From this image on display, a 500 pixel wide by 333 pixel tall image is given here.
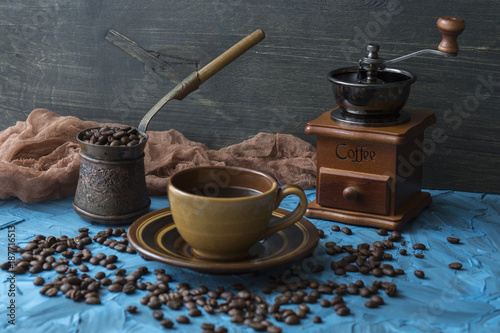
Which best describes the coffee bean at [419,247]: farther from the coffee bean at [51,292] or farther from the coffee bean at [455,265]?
the coffee bean at [51,292]

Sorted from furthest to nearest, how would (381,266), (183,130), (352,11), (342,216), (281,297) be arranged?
(183,130) → (352,11) → (342,216) → (381,266) → (281,297)

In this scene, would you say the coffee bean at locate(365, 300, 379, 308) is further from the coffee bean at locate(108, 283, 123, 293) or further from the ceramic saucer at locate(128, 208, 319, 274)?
the coffee bean at locate(108, 283, 123, 293)

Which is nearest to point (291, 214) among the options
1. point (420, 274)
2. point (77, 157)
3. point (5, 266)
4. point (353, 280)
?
point (353, 280)

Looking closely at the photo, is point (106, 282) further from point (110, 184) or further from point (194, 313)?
point (110, 184)

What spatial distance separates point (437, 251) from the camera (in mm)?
1444

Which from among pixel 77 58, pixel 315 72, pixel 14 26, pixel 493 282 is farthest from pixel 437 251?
pixel 14 26

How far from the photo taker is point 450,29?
1.49m

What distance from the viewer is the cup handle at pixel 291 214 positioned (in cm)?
131

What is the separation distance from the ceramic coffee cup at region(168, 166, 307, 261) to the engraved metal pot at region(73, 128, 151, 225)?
0.80ft

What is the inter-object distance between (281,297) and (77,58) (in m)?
1.29

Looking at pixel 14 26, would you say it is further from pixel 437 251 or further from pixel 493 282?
pixel 493 282

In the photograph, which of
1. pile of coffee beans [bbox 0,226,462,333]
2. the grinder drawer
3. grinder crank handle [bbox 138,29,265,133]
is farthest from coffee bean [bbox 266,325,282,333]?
grinder crank handle [bbox 138,29,265,133]

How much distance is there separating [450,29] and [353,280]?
25.8 inches

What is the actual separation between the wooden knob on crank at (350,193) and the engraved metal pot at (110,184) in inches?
20.6
